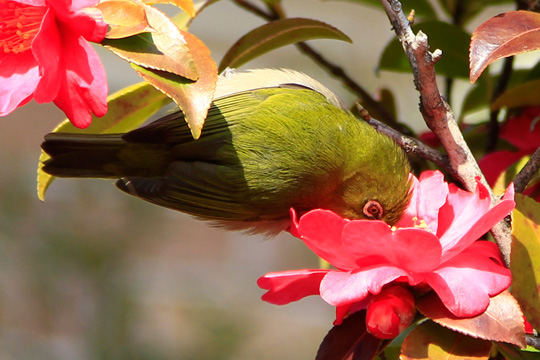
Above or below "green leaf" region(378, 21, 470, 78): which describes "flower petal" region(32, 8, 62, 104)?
above

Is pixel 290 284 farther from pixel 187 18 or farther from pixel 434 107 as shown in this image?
pixel 187 18

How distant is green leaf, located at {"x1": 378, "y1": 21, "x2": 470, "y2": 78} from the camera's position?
107 centimetres

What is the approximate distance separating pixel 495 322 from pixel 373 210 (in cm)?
41

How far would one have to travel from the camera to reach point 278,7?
116 cm

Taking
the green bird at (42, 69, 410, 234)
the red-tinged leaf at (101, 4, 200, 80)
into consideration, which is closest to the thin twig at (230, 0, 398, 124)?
the green bird at (42, 69, 410, 234)

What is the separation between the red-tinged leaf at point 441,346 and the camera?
59 cm

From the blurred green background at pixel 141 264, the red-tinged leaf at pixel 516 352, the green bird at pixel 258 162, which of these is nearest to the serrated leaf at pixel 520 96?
the green bird at pixel 258 162

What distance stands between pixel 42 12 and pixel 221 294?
85.4 inches

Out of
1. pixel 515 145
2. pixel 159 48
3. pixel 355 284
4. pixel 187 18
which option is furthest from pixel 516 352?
pixel 187 18

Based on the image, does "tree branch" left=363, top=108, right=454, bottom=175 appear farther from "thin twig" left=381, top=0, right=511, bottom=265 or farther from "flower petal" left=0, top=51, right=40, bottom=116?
"flower petal" left=0, top=51, right=40, bottom=116

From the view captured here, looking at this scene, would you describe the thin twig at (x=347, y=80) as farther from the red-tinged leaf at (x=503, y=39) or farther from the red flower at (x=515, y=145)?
the red-tinged leaf at (x=503, y=39)

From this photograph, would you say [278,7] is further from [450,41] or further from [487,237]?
[487,237]

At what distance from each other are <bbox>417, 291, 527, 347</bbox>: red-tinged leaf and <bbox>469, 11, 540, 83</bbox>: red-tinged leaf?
0.19 metres

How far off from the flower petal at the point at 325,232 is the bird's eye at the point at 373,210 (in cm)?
36
